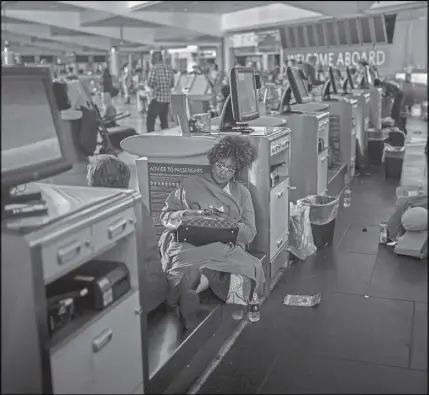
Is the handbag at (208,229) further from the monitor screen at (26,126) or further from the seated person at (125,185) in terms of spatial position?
the monitor screen at (26,126)

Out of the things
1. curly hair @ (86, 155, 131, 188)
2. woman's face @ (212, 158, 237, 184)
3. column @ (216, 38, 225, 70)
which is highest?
column @ (216, 38, 225, 70)

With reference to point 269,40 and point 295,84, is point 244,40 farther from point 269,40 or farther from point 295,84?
point 295,84

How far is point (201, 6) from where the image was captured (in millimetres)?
20125

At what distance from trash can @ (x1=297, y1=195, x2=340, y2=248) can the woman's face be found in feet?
4.95

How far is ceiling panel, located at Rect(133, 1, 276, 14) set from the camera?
18422 mm

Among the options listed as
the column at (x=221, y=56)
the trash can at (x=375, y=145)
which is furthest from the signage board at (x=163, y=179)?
the column at (x=221, y=56)

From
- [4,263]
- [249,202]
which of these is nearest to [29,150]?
[4,263]

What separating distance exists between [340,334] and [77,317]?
5.70 feet

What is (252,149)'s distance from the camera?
3799mm

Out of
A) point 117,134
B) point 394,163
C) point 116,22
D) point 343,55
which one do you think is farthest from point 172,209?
point 116,22

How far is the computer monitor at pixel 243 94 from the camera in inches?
160

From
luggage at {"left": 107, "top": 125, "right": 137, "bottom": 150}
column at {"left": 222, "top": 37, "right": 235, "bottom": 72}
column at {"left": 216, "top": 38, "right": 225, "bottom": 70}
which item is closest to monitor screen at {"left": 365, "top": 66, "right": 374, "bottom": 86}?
luggage at {"left": 107, "top": 125, "right": 137, "bottom": 150}

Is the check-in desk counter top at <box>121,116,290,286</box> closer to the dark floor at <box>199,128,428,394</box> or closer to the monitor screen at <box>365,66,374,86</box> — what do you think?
the dark floor at <box>199,128,428,394</box>

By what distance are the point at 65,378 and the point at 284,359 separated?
4.64 ft
